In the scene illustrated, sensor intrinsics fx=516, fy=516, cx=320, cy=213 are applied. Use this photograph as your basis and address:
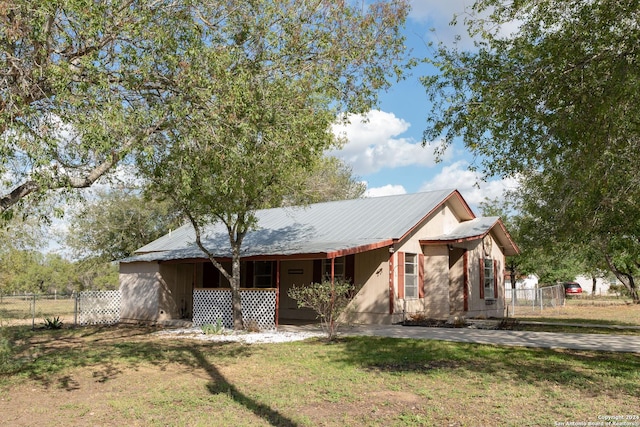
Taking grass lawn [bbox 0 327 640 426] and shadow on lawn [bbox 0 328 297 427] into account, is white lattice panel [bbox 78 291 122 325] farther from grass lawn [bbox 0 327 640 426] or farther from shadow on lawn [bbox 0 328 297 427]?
grass lawn [bbox 0 327 640 426]

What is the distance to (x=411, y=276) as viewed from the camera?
1862 cm

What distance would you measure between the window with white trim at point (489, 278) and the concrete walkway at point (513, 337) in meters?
5.87

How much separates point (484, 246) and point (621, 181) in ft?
36.4

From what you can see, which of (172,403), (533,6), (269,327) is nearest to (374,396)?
(172,403)

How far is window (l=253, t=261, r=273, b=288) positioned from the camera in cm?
2052

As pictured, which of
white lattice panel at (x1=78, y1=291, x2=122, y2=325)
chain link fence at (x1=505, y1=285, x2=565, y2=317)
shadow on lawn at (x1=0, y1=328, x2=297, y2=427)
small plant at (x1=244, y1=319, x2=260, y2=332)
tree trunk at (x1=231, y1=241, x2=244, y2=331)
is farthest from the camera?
chain link fence at (x1=505, y1=285, x2=565, y2=317)

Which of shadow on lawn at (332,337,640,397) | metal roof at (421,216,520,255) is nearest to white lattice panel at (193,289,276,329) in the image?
shadow on lawn at (332,337,640,397)

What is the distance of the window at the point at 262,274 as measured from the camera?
20516 millimetres

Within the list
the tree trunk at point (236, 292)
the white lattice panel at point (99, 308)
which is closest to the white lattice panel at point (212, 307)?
the tree trunk at point (236, 292)

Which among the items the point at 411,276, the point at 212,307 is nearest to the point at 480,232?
the point at 411,276

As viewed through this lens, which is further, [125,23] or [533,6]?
[533,6]

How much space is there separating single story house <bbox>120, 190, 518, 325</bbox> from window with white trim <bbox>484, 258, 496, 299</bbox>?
4 centimetres

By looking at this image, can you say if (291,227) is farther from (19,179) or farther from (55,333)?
(19,179)

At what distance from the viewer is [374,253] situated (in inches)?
703
